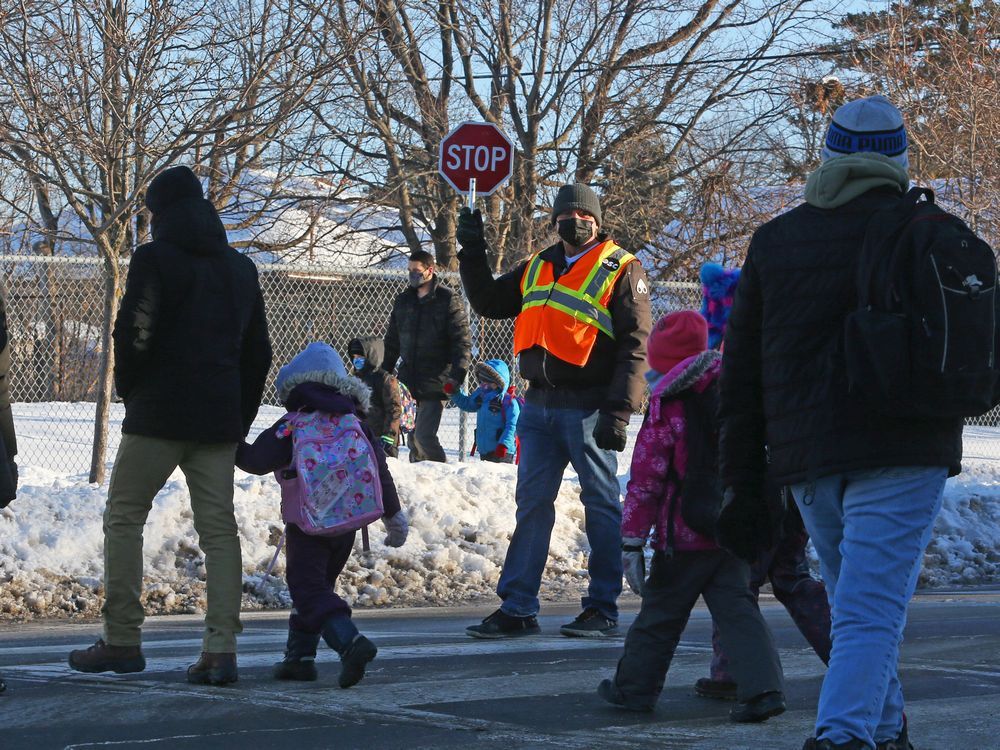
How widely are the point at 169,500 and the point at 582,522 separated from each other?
3.23m

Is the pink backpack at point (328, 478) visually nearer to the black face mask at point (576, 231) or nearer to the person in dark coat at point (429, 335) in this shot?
the black face mask at point (576, 231)

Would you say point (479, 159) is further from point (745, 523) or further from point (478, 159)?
point (745, 523)

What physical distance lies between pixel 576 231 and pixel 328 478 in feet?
7.40

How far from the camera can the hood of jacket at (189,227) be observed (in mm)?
6012

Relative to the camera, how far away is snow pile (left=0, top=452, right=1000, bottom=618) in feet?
30.1

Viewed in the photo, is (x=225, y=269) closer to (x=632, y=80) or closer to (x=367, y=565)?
(x=367, y=565)

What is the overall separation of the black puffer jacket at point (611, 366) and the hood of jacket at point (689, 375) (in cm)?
173

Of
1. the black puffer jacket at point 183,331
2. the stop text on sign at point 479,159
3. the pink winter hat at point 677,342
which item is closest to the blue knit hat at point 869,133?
the pink winter hat at point 677,342

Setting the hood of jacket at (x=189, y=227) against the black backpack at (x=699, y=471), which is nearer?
the black backpack at (x=699, y=471)

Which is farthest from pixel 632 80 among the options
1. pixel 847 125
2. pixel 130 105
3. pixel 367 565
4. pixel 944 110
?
pixel 847 125

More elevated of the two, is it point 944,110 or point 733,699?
point 944,110

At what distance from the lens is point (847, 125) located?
423 cm

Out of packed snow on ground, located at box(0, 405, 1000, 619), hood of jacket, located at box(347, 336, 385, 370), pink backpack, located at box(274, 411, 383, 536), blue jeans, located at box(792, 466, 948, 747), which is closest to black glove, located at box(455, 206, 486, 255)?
pink backpack, located at box(274, 411, 383, 536)

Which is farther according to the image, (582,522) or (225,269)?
(582,522)
